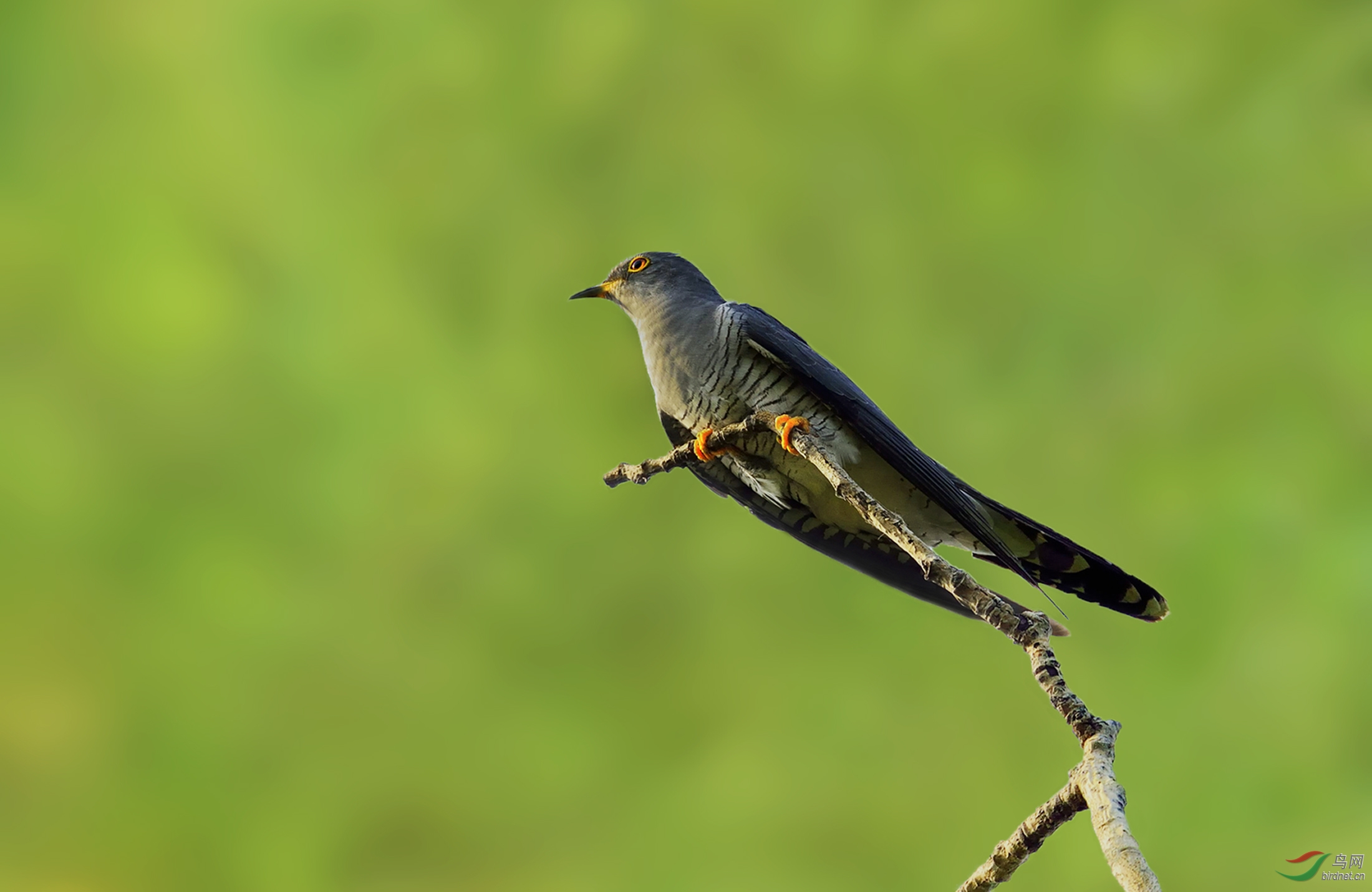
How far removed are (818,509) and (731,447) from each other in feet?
1.58

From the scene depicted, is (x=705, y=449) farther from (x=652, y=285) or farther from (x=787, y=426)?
(x=652, y=285)

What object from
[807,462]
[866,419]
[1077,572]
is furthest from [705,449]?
[1077,572]

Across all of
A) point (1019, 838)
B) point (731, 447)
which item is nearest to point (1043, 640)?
point (1019, 838)

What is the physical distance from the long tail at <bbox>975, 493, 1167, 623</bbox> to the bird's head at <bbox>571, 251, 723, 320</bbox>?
6.01 ft

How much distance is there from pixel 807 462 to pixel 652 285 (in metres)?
1.44

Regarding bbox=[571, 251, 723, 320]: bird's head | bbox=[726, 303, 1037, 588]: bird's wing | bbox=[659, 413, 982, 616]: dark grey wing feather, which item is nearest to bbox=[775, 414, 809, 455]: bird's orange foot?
bbox=[726, 303, 1037, 588]: bird's wing

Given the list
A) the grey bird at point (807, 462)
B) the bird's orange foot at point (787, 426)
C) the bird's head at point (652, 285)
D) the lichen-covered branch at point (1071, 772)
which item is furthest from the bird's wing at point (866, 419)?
the lichen-covered branch at point (1071, 772)

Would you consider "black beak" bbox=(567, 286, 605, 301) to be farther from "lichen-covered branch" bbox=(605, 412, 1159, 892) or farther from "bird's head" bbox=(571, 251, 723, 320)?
"lichen-covered branch" bbox=(605, 412, 1159, 892)

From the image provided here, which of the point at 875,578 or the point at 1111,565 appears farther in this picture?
the point at 875,578

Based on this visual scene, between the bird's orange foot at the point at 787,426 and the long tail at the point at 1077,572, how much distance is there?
31.0 inches

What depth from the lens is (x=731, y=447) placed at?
13.3 feet

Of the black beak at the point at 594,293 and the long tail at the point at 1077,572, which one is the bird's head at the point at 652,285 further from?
the long tail at the point at 1077,572

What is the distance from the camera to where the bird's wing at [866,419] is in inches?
145

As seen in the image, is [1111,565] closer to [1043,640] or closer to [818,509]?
[818,509]
